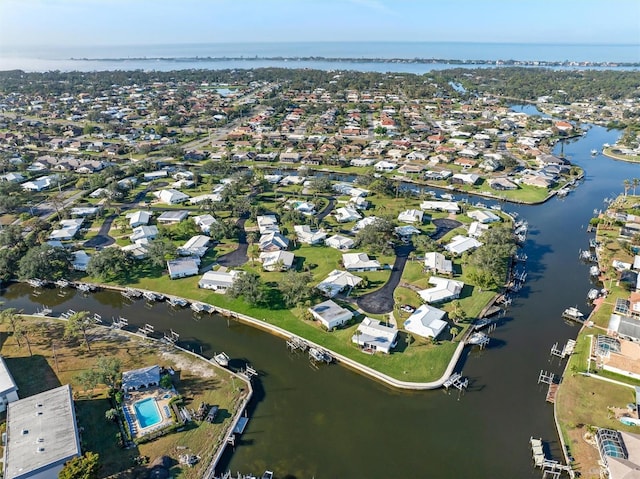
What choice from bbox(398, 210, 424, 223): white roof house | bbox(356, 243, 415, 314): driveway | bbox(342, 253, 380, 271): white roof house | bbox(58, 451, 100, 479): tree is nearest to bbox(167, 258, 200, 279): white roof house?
bbox(342, 253, 380, 271): white roof house

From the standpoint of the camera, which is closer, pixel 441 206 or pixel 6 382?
pixel 6 382

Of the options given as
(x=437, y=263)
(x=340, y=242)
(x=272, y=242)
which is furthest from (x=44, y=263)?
(x=437, y=263)

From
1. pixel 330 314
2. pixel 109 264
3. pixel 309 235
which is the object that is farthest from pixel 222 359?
pixel 309 235

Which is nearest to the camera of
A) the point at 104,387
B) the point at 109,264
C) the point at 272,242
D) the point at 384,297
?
the point at 104,387

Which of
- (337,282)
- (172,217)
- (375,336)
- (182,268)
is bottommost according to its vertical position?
(375,336)

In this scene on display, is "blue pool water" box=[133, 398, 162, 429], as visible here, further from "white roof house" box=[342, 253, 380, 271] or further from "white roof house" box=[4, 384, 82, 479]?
"white roof house" box=[342, 253, 380, 271]

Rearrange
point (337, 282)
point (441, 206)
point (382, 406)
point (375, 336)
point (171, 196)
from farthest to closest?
point (171, 196) < point (441, 206) < point (337, 282) < point (375, 336) < point (382, 406)

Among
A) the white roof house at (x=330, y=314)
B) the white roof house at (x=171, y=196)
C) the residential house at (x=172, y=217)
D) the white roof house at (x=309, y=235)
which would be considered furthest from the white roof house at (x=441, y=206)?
the white roof house at (x=171, y=196)

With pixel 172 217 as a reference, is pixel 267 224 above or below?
below

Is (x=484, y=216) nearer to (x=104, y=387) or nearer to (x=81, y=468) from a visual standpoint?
(x=104, y=387)
